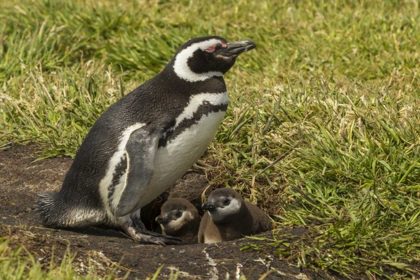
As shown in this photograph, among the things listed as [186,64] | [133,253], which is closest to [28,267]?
[133,253]

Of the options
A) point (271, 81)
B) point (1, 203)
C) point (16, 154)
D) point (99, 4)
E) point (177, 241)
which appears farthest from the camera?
point (99, 4)

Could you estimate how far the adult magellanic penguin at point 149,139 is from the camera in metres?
4.21

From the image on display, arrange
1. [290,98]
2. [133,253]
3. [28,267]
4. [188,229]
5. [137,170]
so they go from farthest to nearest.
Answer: [290,98] < [188,229] < [137,170] < [133,253] < [28,267]

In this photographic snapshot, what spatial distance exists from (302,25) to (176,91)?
315 centimetres

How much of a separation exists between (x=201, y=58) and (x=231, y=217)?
3.24 feet

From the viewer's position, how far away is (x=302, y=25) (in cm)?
719

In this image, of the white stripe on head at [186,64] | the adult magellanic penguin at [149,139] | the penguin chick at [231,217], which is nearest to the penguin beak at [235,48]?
the adult magellanic penguin at [149,139]

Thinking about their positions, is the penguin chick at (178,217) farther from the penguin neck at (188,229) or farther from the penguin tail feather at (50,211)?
the penguin tail feather at (50,211)

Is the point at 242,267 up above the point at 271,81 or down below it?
above

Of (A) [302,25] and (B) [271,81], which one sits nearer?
(B) [271,81]

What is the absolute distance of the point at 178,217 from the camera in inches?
190

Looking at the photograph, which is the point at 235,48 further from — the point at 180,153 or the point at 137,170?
the point at 137,170

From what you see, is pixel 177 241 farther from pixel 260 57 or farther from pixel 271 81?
pixel 260 57

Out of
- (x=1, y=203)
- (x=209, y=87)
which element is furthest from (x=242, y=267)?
(x=1, y=203)
